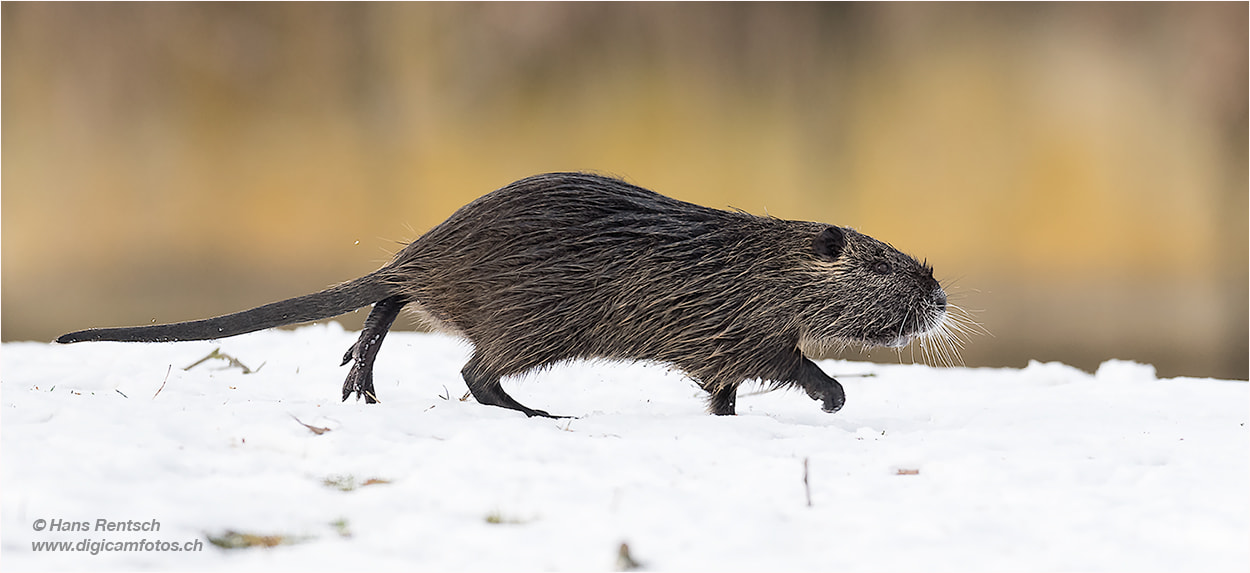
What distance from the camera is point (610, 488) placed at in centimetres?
285

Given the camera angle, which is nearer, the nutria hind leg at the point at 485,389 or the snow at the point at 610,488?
the snow at the point at 610,488

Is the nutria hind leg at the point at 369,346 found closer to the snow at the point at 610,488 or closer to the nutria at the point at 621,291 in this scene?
the nutria at the point at 621,291

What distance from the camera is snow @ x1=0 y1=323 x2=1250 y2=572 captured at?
2.44 m

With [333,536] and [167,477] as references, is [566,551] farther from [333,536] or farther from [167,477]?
[167,477]

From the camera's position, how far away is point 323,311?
424cm

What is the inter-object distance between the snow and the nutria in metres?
0.34

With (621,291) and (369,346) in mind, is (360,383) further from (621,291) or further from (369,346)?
(621,291)

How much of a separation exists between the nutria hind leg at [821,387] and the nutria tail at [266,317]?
1700 millimetres

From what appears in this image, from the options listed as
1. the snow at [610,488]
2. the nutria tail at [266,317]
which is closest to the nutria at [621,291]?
the nutria tail at [266,317]

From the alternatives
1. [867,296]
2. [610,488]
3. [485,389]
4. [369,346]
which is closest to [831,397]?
[867,296]

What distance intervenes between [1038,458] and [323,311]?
8.72 feet

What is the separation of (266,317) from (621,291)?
4.52 ft

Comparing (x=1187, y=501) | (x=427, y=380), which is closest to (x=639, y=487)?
(x=1187, y=501)

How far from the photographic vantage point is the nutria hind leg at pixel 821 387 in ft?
14.0
